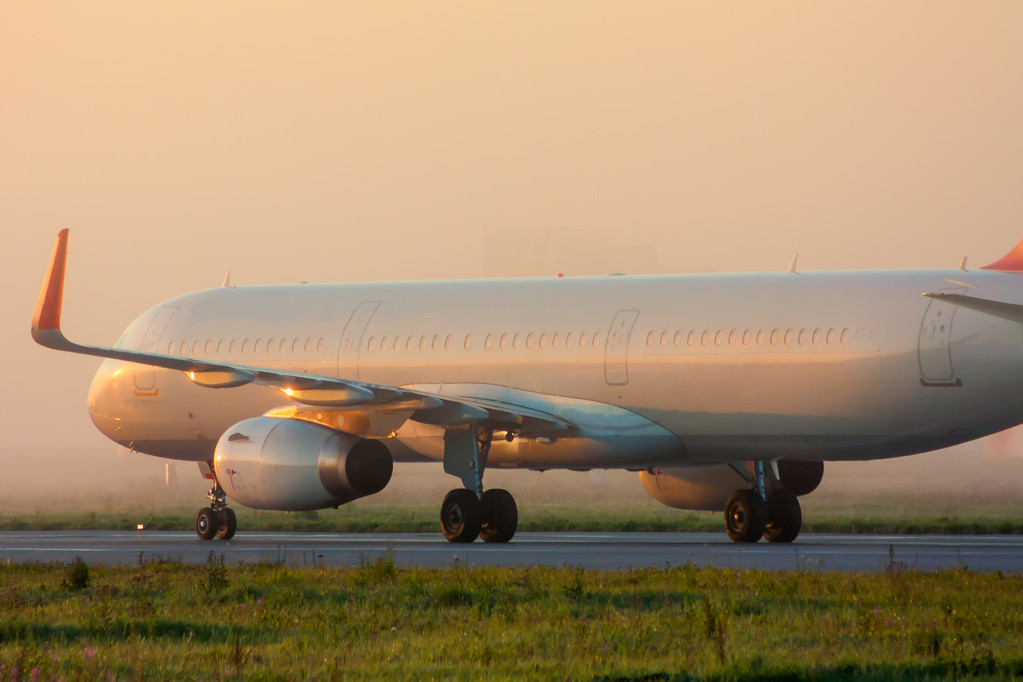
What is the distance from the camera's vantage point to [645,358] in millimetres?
23781

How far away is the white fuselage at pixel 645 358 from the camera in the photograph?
21.7m

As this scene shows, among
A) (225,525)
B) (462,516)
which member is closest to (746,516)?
(462,516)

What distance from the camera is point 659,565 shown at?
18.8 metres

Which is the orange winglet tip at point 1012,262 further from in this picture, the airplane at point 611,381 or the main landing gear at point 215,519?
the main landing gear at point 215,519

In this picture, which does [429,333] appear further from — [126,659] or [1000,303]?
[126,659]

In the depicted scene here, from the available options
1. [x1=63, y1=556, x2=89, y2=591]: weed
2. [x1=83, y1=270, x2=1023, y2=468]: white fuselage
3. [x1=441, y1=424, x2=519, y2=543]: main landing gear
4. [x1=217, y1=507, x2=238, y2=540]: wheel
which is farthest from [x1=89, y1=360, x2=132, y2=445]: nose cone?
[x1=63, y1=556, x2=89, y2=591]: weed

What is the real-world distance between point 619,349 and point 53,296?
9.20 meters

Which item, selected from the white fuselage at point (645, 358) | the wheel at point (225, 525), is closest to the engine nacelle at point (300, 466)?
the white fuselage at point (645, 358)

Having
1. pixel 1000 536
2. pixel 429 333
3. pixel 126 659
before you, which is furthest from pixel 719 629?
pixel 1000 536

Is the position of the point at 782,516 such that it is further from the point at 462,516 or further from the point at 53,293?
the point at 53,293

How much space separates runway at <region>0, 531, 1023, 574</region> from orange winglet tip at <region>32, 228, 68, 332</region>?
3.69m

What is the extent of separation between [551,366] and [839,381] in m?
4.92

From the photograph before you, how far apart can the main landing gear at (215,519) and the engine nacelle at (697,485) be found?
7950mm

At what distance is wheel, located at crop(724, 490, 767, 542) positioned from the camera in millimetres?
24562
